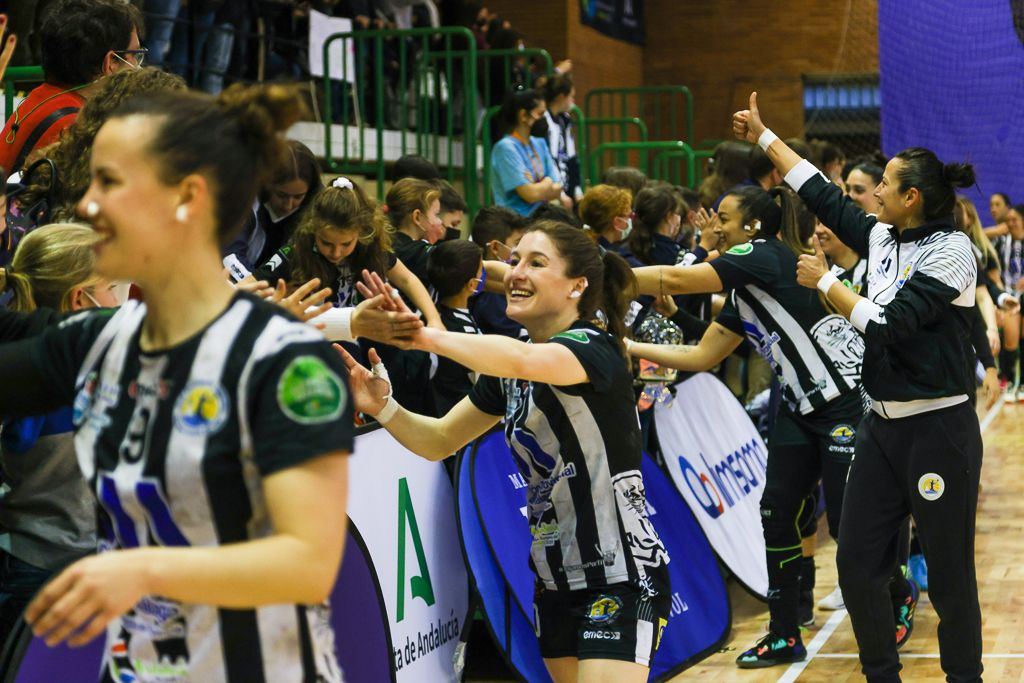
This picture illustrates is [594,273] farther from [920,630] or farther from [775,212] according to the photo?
[920,630]

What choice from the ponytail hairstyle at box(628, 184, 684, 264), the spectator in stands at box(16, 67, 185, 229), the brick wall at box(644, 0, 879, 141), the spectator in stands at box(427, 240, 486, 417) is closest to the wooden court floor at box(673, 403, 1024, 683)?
the spectator in stands at box(427, 240, 486, 417)

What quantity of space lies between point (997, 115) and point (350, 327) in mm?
4824

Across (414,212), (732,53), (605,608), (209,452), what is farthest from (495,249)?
(732,53)

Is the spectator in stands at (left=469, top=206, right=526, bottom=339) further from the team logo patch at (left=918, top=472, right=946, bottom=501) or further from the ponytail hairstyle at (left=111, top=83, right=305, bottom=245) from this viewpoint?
the ponytail hairstyle at (left=111, top=83, right=305, bottom=245)

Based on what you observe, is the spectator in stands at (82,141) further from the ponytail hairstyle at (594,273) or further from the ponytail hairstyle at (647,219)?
the ponytail hairstyle at (647,219)

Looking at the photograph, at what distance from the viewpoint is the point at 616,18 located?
663 inches

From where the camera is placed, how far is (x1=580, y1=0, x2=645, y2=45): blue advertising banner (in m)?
15.7

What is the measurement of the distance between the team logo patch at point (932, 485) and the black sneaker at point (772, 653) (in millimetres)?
1499

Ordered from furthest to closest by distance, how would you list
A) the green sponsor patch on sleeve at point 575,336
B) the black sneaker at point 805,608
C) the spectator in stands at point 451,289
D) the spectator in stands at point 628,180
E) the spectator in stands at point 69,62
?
the spectator in stands at point 628,180, the black sneaker at point 805,608, the spectator in stands at point 451,289, the spectator in stands at point 69,62, the green sponsor patch on sleeve at point 575,336

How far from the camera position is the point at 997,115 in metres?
6.62

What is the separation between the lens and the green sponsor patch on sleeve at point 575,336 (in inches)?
135

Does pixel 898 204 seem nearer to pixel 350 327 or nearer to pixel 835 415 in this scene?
pixel 835 415

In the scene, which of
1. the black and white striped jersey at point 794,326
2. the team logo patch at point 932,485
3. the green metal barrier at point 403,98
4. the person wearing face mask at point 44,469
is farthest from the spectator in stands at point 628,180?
the person wearing face mask at point 44,469

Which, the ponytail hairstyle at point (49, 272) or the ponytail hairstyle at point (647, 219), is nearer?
the ponytail hairstyle at point (49, 272)
